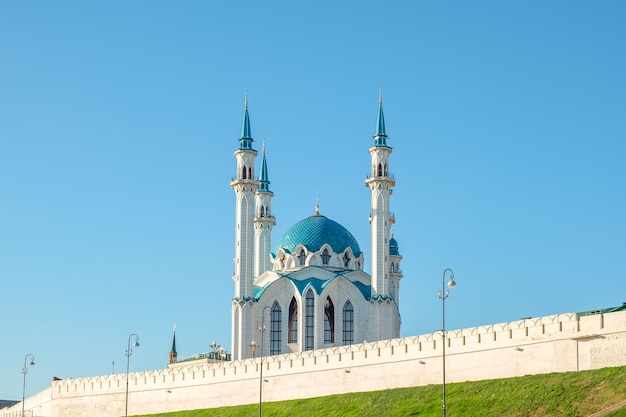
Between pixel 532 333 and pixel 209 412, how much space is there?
27.5 metres

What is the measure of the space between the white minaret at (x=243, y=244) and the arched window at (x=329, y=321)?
625 centimetres

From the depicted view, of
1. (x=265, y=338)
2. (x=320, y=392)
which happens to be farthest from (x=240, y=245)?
(x=320, y=392)


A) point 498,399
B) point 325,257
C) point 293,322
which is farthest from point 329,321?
point 498,399

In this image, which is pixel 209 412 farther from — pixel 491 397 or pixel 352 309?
pixel 491 397

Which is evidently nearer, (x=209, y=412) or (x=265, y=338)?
(x=209, y=412)

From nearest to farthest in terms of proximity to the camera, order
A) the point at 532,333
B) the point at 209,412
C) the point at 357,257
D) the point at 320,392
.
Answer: the point at 532,333
the point at 320,392
the point at 209,412
the point at 357,257

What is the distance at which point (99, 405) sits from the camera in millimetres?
91000

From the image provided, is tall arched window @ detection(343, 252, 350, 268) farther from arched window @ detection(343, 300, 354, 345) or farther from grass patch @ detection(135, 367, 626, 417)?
grass patch @ detection(135, 367, 626, 417)

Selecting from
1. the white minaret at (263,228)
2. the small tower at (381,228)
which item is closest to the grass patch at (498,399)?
the small tower at (381,228)

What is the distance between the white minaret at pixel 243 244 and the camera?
90188mm

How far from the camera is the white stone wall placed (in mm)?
55062

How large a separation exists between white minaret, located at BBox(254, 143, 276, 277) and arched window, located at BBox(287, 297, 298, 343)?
7927 millimetres

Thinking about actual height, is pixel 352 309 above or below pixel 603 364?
above

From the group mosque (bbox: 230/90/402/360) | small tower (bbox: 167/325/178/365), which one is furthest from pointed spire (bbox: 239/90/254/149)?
small tower (bbox: 167/325/178/365)
